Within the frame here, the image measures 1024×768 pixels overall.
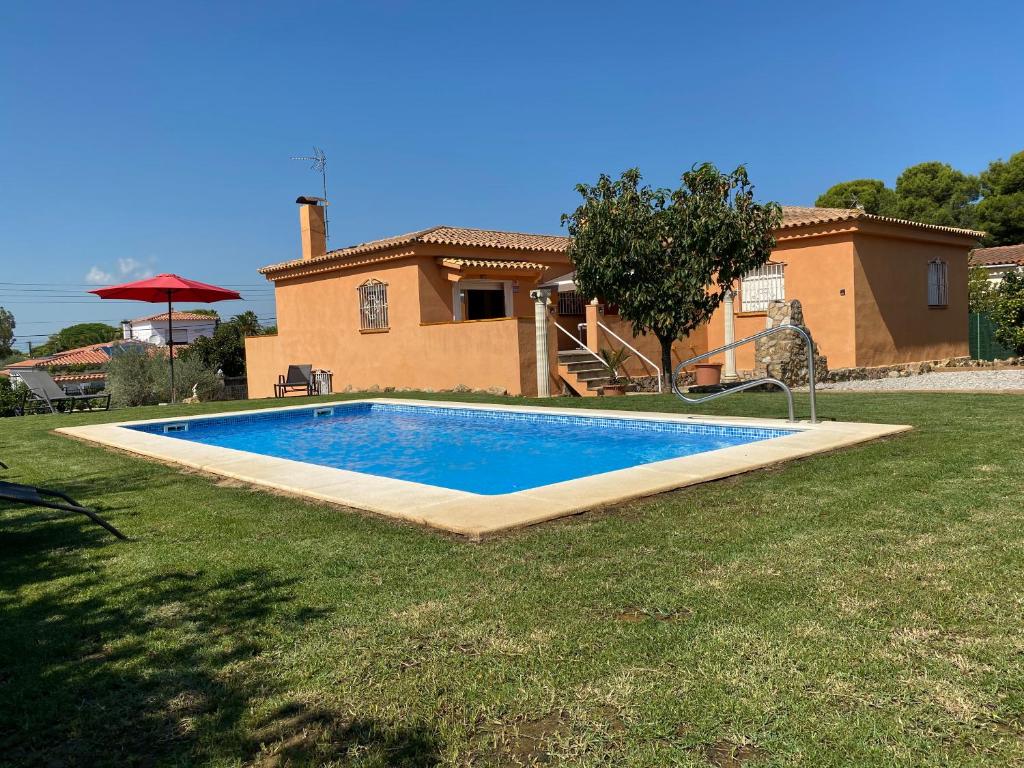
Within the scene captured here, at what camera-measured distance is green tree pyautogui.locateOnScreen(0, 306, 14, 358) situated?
7014 cm

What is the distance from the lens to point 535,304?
1672 centimetres

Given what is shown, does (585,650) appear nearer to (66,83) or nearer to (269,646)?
(269,646)

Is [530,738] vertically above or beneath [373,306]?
beneath

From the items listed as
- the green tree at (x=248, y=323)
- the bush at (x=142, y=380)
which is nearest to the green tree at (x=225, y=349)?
the green tree at (x=248, y=323)

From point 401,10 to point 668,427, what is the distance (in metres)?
14.6

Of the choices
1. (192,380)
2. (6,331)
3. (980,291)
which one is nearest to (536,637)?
(192,380)

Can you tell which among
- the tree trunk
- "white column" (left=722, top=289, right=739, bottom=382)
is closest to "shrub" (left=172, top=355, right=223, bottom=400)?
the tree trunk

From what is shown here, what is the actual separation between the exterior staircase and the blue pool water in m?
3.91

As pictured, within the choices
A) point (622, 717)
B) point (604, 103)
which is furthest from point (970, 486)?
point (604, 103)

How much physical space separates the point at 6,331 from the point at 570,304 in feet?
255

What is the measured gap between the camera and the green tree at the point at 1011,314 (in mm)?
21609

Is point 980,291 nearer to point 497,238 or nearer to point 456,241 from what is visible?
point 497,238

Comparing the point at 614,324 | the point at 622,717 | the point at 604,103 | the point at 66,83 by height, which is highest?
the point at 66,83

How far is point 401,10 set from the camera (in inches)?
783
